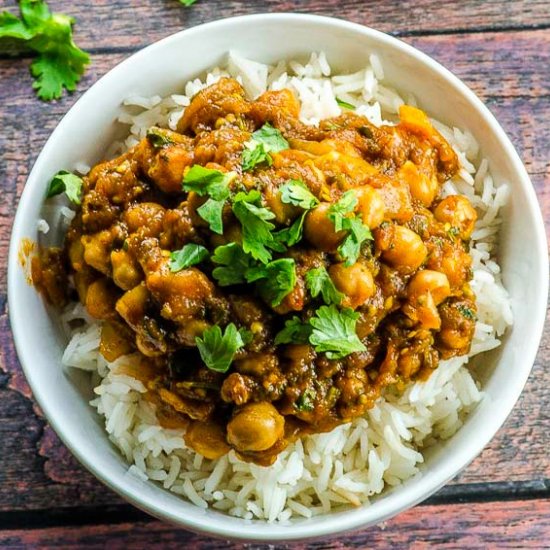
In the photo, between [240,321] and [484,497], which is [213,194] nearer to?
[240,321]

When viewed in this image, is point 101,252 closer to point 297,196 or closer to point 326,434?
point 297,196

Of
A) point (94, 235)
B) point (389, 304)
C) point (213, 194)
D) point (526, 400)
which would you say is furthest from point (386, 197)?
point (526, 400)

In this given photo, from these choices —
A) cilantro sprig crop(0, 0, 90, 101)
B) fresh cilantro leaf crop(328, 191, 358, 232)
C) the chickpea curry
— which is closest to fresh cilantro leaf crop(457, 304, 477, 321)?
the chickpea curry

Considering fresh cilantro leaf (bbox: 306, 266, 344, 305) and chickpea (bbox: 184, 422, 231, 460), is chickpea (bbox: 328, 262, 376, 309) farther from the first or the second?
chickpea (bbox: 184, 422, 231, 460)

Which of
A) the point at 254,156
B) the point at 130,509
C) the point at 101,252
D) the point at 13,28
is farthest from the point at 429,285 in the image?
the point at 13,28

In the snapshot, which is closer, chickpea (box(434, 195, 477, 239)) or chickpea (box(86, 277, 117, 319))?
chickpea (box(86, 277, 117, 319))

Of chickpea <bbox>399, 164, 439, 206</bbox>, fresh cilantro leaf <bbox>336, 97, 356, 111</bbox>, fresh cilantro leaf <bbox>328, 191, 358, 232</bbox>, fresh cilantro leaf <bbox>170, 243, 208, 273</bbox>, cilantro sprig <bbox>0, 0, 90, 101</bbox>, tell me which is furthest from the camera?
cilantro sprig <bbox>0, 0, 90, 101</bbox>
